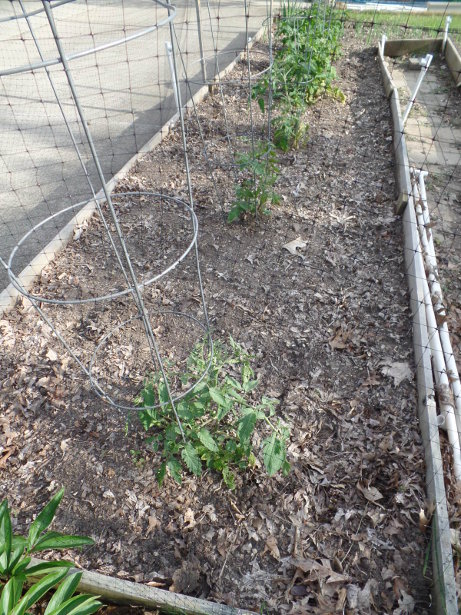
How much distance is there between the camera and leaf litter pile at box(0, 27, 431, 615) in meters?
1.87

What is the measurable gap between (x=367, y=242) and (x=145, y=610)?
283cm

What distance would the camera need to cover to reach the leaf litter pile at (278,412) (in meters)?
1.87

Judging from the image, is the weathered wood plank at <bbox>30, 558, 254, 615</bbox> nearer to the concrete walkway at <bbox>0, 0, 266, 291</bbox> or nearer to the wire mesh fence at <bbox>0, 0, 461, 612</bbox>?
the wire mesh fence at <bbox>0, 0, 461, 612</bbox>

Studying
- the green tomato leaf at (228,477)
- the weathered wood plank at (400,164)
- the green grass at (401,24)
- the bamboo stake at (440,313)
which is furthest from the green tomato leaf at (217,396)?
the green grass at (401,24)

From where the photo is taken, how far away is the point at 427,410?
88.8 inches

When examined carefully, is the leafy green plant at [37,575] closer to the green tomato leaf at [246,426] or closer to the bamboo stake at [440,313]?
the green tomato leaf at [246,426]

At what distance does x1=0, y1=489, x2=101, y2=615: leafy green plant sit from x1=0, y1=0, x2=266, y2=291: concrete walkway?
7.15 ft

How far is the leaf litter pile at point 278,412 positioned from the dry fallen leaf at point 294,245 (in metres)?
0.01

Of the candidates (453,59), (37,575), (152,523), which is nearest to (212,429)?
(152,523)

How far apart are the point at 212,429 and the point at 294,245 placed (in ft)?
5.85

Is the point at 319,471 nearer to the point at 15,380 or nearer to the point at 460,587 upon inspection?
the point at 460,587

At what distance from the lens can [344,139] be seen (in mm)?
4617

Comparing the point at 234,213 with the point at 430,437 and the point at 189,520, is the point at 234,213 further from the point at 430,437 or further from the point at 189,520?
the point at 189,520

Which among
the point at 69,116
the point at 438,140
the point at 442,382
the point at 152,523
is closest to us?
the point at 152,523
